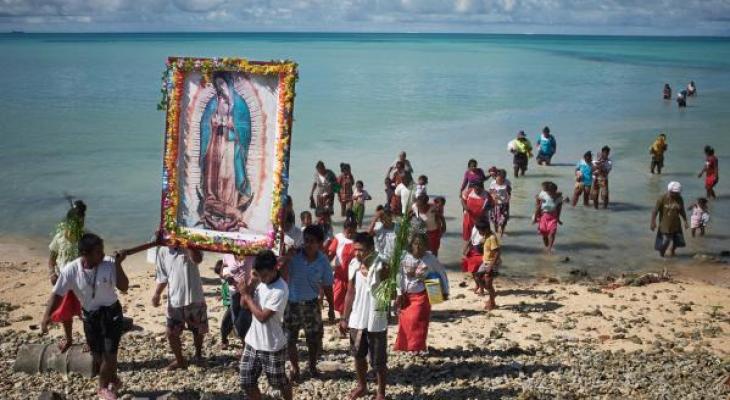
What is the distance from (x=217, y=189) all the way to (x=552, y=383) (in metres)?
3.89

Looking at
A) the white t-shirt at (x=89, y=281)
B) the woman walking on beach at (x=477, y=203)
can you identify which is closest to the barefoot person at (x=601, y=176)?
the woman walking on beach at (x=477, y=203)

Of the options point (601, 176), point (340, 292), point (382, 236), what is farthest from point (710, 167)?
point (340, 292)

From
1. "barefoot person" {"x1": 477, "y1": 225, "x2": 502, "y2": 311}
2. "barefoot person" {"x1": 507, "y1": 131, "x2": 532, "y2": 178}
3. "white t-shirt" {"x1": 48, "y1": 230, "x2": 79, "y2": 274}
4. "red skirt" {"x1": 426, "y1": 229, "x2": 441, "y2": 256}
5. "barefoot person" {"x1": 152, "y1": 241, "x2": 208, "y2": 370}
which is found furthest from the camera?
"barefoot person" {"x1": 507, "y1": 131, "x2": 532, "y2": 178}

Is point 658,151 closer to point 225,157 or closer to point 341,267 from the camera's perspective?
point 341,267

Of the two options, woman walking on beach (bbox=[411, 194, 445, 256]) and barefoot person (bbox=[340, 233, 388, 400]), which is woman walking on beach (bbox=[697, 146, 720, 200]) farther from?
barefoot person (bbox=[340, 233, 388, 400])

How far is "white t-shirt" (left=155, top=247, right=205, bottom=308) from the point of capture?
841cm

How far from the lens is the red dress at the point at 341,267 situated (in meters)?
9.77

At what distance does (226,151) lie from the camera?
296 inches

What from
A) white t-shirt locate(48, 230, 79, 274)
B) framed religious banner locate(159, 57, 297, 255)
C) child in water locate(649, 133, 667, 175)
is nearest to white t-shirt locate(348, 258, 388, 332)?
framed religious banner locate(159, 57, 297, 255)

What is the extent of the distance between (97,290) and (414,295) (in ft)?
10.3

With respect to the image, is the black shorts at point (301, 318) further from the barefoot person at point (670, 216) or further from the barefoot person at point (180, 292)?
the barefoot person at point (670, 216)

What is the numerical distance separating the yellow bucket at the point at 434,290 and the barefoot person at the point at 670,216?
7000 millimetres

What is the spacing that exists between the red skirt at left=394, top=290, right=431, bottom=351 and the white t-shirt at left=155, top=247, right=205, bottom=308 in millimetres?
2206

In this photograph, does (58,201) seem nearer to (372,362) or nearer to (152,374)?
(152,374)
